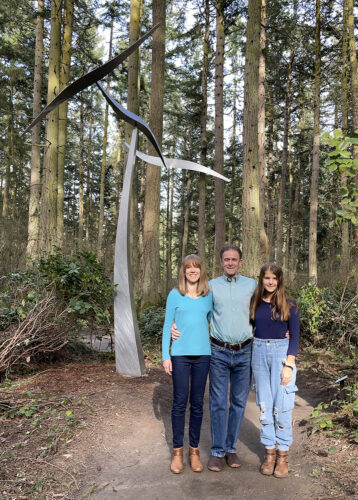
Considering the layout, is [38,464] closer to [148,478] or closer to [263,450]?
[148,478]

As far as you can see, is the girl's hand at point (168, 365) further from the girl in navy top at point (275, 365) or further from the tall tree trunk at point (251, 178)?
the tall tree trunk at point (251, 178)

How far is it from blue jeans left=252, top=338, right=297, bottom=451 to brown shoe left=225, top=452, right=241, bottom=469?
0.32 m

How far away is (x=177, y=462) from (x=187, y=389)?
630 millimetres

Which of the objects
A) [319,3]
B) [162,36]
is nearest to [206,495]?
[162,36]

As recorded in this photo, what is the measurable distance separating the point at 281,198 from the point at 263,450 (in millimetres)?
16629

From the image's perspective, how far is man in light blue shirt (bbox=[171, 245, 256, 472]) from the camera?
3.13 metres

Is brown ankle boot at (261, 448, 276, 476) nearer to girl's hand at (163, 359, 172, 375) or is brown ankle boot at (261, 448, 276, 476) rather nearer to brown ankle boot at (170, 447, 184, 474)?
brown ankle boot at (170, 447, 184, 474)

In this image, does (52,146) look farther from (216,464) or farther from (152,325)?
(216,464)

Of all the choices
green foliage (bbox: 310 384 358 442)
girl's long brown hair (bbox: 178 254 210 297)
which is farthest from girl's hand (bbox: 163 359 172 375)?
green foliage (bbox: 310 384 358 442)

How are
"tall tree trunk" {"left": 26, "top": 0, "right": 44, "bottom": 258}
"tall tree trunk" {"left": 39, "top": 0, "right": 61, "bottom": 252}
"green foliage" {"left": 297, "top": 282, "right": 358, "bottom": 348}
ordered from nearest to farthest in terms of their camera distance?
"green foliage" {"left": 297, "top": 282, "right": 358, "bottom": 348} < "tall tree trunk" {"left": 39, "top": 0, "right": 61, "bottom": 252} < "tall tree trunk" {"left": 26, "top": 0, "right": 44, "bottom": 258}

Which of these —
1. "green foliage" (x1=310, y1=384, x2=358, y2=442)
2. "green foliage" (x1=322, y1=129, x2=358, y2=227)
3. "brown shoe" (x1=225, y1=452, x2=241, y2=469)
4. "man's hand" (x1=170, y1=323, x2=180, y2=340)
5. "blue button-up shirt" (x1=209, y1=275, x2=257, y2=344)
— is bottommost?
"brown shoe" (x1=225, y1=452, x2=241, y2=469)

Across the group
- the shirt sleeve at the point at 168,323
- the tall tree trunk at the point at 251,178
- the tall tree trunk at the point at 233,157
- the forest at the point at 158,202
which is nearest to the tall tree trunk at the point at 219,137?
the forest at the point at 158,202

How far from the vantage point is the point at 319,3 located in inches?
567

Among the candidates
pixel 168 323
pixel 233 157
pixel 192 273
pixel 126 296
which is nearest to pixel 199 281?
pixel 192 273
